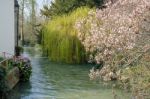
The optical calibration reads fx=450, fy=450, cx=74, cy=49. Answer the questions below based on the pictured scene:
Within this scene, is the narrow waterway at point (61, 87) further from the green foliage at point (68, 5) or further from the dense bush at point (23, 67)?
the green foliage at point (68, 5)

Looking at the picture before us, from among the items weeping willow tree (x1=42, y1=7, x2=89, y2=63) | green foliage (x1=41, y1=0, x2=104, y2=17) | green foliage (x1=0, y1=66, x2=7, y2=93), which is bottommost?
green foliage (x1=0, y1=66, x2=7, y2=93)

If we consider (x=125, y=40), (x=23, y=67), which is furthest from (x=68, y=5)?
(x=125, y=40)

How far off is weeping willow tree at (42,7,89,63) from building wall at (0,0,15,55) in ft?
34.4

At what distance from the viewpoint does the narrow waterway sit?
17.1 meters

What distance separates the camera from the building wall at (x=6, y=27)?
22.1 meters

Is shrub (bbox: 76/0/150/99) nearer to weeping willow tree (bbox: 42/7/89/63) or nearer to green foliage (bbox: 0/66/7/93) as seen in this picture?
green foliage (bbox: 0/66/7/93)

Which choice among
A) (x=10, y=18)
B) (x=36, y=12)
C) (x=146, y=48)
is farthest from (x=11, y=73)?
(x=36, y=12)

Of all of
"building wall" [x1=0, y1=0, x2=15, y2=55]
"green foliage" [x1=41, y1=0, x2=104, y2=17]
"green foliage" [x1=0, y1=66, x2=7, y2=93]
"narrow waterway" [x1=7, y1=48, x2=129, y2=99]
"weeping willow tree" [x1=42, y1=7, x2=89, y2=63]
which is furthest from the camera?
"green foliage" [x1=41, y1=0, x2=104, y2=17]

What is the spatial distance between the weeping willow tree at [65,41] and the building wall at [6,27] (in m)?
10.5

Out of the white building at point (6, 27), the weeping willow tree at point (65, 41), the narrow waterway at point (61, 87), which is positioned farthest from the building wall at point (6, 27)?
the weeping willow tree at point (65, 41)

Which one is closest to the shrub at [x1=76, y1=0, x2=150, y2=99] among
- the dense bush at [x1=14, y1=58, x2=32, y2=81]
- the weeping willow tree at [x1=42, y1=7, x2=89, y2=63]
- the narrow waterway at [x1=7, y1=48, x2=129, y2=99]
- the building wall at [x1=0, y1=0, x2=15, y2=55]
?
the narrow waterway at [x1=7, y1=48, x2=129, y2=99]

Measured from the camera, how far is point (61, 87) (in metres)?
19.9

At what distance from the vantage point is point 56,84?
21.0 meters

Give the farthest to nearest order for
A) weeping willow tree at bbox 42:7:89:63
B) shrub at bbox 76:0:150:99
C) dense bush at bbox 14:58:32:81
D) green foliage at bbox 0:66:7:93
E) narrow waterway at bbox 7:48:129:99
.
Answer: weeping willow tree at bbox 42:7:89:63, dense bush at bbox 14:58:32:81, narrow waterway at bbox 7:48:129:99, green foliage at bbox 0:66:7:93, shrub at bbox 76:0:150:99
